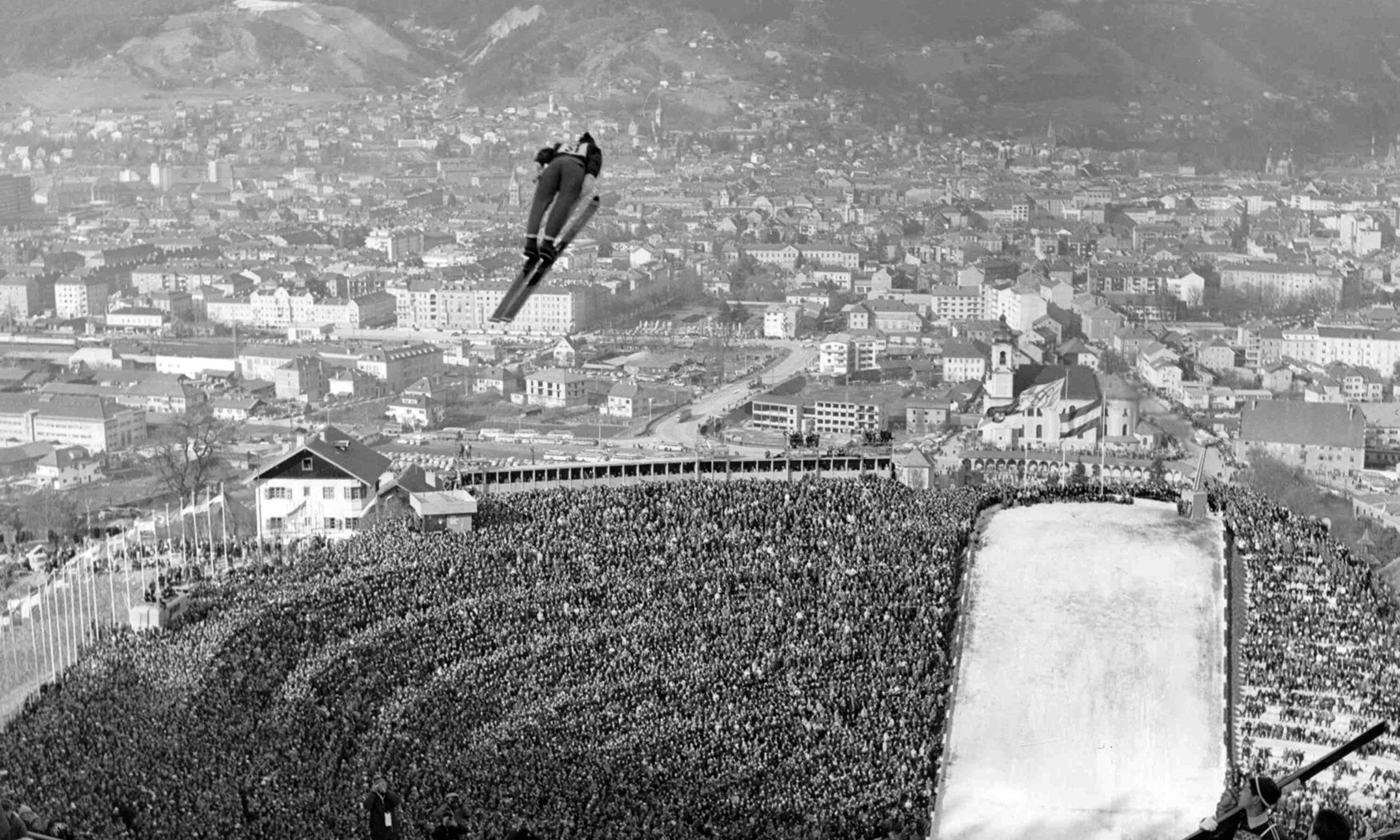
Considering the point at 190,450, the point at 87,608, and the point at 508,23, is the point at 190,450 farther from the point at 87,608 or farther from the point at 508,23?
the point at 508,23

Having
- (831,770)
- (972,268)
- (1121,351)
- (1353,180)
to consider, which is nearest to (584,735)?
(831,770)

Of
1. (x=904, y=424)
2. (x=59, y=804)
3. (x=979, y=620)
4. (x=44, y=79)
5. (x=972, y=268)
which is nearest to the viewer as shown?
(x=59, y=804)

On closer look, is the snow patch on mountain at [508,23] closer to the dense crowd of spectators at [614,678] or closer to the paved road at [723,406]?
the paved road at [723,406]

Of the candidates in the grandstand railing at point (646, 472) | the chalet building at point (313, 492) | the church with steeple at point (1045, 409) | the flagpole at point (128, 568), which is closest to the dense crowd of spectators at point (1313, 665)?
the grandstand railing at point (646, 472)

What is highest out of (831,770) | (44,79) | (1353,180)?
(44,79)

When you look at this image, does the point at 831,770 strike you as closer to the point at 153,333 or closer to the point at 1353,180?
the point at 153,333

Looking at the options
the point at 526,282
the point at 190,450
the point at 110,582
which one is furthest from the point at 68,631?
the point at 190,450

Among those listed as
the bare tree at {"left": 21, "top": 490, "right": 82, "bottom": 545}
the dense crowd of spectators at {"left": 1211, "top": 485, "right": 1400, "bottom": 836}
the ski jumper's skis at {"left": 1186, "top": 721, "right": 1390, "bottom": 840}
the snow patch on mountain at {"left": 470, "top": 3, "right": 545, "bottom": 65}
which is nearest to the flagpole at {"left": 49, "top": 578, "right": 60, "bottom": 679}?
the bare tree at {"left": 21, "top": 490, "right": 82, "bottom": 545}
